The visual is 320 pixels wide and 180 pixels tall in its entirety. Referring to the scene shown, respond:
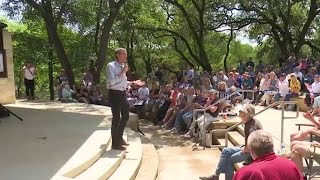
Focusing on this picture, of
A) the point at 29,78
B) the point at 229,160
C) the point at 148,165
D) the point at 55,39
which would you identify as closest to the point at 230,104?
the point at 148,165

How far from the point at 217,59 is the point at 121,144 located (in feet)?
105

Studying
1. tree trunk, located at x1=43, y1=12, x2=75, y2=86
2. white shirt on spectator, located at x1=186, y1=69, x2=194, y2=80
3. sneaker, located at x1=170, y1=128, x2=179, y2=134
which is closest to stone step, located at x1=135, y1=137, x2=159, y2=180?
sneaker, located at x1=170, y1=128, x2=179, y2=134

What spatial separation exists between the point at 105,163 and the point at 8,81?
23.9ft

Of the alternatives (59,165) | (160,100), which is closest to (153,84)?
(160,100)

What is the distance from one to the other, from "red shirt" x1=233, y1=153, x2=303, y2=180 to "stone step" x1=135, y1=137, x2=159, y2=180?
3.60 metres

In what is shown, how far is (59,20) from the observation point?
63.9 feet

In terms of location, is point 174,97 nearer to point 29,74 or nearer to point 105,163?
point 29,74

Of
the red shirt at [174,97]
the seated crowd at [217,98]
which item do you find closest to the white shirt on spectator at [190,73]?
the seated crowd at [217,98]

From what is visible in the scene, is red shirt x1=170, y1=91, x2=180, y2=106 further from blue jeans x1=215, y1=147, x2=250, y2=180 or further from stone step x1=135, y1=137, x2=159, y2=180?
blue jeans x1=215, y1=147, x2=250, y2=180

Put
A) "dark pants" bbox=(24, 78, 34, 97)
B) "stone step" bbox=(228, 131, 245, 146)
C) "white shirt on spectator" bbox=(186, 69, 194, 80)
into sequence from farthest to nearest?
1. "white shirt on spectator" bbox=(186, 69, 194, 80)
2. "dark pants" bbox=(24, 78, 34, 97)
3. "stone step" bbox=(228, 131, 245, 146)

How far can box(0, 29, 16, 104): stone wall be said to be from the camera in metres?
11.8

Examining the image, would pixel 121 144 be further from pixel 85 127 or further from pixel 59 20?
pixel 59 20

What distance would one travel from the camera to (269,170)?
2.79 metres

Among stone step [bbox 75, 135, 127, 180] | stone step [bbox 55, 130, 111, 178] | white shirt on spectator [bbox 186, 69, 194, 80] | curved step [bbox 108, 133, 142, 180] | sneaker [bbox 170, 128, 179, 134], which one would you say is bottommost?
sneaker [bbox 170, 128, 179, 134]
